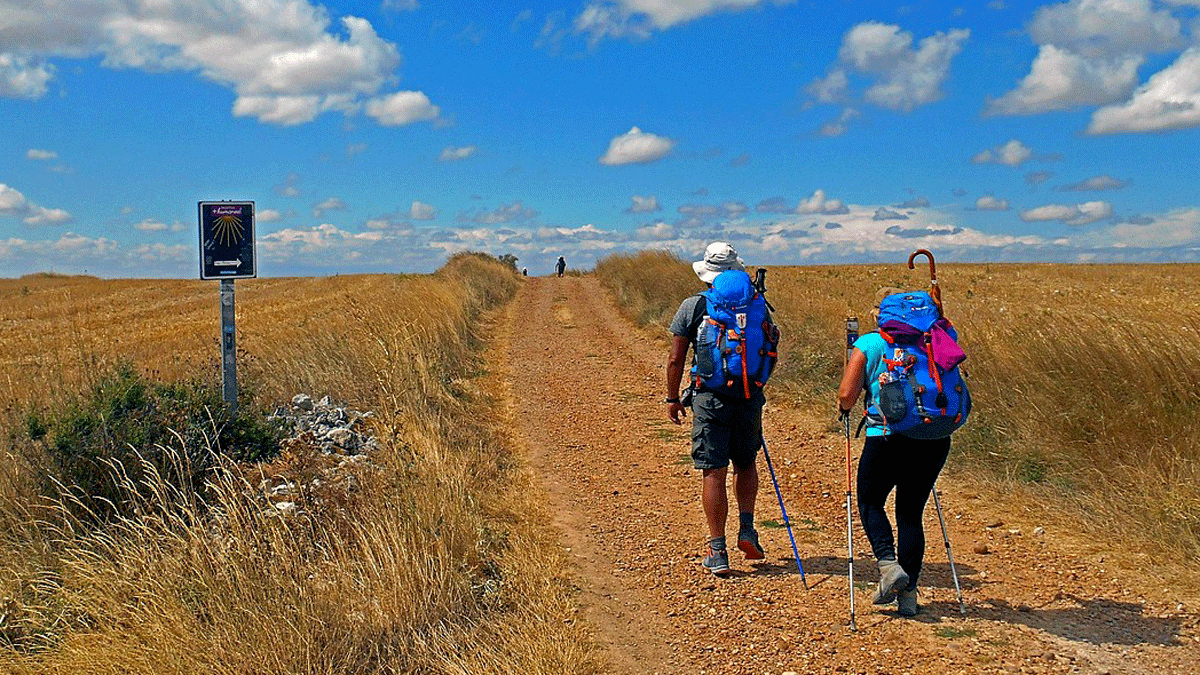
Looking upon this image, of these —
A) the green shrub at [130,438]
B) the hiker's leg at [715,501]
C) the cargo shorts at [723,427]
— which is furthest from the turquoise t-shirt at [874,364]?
the green shrub at [130,438]

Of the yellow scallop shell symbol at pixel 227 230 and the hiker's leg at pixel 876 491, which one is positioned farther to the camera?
the yellow scallop shell symbol at pixel 227 230

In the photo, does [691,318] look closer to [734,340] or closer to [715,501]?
[734,340]

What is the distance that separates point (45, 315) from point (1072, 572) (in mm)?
35126

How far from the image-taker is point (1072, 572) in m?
5.60

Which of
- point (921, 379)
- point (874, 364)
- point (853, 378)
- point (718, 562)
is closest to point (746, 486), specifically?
point (718, 562)

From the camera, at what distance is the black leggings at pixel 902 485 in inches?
189

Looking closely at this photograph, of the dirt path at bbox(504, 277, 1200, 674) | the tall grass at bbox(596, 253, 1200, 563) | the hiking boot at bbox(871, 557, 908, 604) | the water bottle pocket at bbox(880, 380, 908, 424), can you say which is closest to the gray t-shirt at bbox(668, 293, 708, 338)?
the water bottle pocket at bbox(880, 380, 908, 424)

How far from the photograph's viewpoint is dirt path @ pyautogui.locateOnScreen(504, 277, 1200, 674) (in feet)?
15.0

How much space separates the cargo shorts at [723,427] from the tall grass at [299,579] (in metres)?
1.20

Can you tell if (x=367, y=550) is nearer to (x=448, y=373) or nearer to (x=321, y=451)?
(x=321, y=451)

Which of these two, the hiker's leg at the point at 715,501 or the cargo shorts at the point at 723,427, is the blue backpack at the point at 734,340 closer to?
the cargo shorts at the point at 723,427

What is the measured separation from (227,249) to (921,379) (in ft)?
16.8

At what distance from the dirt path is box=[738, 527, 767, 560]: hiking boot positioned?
3.2 inches

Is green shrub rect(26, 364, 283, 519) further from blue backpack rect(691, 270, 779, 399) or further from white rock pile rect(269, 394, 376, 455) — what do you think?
blue backpack rect(691, 270, 779, 399)
